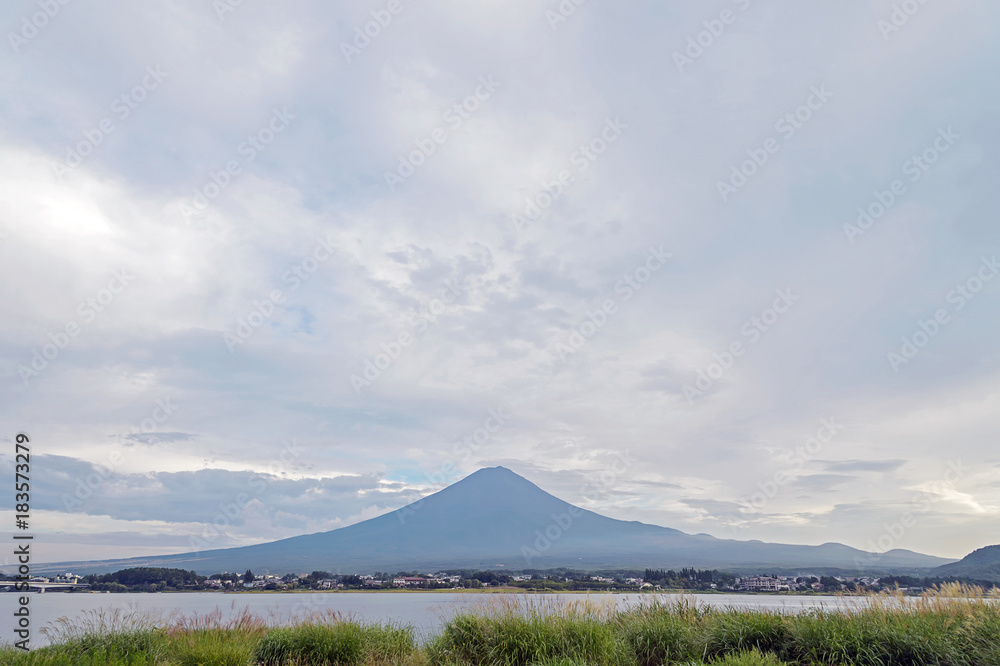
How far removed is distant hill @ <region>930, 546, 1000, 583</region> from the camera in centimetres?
3141

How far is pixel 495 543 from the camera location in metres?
144

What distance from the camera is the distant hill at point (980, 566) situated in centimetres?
3141

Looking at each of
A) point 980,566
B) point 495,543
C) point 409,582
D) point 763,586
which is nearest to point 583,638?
point 763,586

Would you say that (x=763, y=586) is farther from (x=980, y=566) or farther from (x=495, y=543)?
(x=495, y=543)

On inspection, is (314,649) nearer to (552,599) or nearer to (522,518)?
(552,599)

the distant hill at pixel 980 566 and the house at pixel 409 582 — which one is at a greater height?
the distant hill at pixel 980 566

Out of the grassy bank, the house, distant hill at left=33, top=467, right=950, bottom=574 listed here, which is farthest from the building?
distant hill at left=33, top=467, right=950, bottom=574

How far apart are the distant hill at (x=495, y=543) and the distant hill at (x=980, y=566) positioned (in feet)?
213

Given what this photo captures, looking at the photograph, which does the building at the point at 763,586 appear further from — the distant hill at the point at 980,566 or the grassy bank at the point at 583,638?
the grassy bank at the point at 583,638

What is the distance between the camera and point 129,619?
10008 millimetres

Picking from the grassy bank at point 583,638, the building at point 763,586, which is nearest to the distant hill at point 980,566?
the building at point 763,586

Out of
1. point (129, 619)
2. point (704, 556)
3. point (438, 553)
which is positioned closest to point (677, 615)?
point (129, 619)

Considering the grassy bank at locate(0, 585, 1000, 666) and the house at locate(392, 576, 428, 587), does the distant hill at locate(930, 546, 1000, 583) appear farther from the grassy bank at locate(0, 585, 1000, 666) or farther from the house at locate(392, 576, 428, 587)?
the house at locate(392, 576, 428, 587)

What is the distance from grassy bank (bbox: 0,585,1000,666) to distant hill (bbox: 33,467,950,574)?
311 ft
